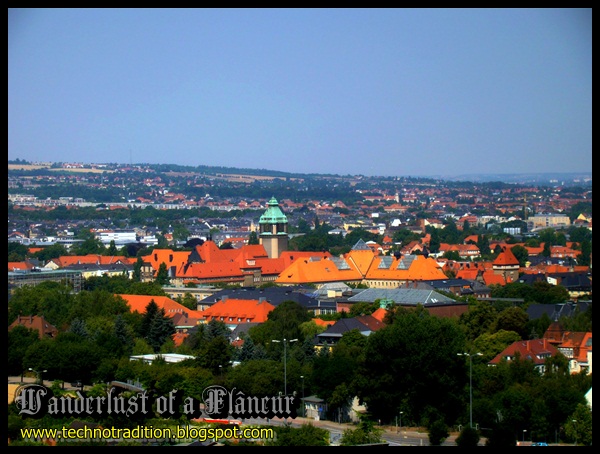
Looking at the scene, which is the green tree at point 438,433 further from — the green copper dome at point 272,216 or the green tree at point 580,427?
the green copper dome at point 272,216

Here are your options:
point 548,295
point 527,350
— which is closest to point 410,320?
point 527,350

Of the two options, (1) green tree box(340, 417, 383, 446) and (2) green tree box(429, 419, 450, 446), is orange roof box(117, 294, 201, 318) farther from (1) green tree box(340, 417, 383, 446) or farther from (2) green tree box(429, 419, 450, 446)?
(1) green tree box(340, 417, 383, 446)

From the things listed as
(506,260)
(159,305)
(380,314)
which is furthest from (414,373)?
(506,260)

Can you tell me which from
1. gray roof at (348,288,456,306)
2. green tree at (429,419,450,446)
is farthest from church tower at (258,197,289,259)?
green tree at (429,419,450,446)

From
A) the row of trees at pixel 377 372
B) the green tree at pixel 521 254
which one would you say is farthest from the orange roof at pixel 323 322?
the green tree at pixel 521 254
